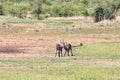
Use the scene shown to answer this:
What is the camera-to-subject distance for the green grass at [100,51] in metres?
31.2

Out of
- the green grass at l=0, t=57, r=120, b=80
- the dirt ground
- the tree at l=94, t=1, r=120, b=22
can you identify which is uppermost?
the green grass at l=0, t=57, r=120, b=80

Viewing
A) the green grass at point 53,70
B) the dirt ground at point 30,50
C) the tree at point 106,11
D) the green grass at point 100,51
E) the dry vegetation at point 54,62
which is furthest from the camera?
the tree at point 106,11

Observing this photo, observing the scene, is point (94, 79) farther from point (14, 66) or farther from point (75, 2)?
point (75, 2)

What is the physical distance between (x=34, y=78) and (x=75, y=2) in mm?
87261

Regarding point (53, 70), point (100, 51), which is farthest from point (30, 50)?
point (53, 70)

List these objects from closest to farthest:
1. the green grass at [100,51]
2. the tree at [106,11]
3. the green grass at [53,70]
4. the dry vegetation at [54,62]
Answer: the green grass at [53,70]
the dry vegetation at [54,62]
the green grass at [100,51]
the tree at [106,11]

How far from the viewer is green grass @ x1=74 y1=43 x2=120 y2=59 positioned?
102 ft

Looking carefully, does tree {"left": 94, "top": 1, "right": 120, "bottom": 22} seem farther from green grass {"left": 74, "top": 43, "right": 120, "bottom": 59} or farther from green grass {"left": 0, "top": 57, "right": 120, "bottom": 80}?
green grass {"left": 0, "top": 57, "right": 120, "bottom": 80}

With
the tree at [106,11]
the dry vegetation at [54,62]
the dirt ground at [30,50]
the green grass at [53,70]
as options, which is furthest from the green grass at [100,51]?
the tree at [106,11]

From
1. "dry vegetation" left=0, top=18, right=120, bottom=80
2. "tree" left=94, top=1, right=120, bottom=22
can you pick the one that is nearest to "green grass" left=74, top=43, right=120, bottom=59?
"dry vegetation" left=0, top=18, right=120, bottom=80

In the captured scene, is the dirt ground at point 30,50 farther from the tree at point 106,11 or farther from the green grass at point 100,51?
the tree at point 106,11

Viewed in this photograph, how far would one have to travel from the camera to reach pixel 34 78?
65.6ft

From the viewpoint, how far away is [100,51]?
33.3m

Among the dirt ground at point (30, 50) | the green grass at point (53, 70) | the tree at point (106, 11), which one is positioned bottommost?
the tree at point (106, 11)
